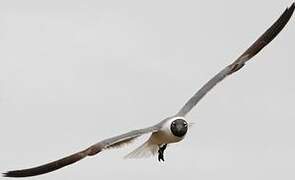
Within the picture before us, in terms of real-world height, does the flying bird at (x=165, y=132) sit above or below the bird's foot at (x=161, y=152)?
above

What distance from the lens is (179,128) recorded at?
98.5 feet

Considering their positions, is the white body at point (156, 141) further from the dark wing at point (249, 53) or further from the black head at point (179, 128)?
the dark wing at point (249, 53)

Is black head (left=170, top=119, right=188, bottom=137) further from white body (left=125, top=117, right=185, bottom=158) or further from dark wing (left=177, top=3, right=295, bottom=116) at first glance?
dark wing (left=177, top=3, right=295, bottom=116)

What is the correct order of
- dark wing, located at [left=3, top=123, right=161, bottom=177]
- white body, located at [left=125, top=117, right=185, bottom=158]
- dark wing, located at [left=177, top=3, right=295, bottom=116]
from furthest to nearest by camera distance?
1. dark wing, located at [left=177, top=3, right=295, bottom=116]
2. white body, located at [left=125, top=117, right=185, bottom=158]
3. dark wing, located at [left=3, top=123, right=161, bottom=177]

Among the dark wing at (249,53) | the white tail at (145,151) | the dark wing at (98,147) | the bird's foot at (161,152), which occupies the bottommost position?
the bird's foot at (161,152)

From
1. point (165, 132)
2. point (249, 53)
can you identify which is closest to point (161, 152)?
point (165, 132)

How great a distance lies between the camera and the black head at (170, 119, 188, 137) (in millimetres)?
30031

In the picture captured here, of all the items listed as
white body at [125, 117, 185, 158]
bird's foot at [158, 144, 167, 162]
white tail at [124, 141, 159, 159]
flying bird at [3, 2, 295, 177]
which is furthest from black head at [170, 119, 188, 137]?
white tail at [124, 141, 159, 159]

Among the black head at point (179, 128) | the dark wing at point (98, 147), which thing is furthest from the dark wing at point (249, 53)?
the dark wing at point (98, 147)

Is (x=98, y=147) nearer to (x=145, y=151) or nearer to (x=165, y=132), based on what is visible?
(x=165, y=132)

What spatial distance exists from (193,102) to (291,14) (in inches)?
142

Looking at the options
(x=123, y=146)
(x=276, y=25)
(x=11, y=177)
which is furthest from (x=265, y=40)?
(x=11, y=177)

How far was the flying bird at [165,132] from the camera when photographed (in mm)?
28984

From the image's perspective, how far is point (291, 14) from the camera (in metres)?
33.5
